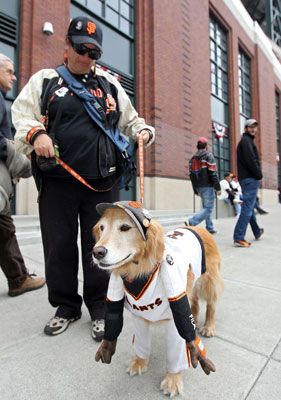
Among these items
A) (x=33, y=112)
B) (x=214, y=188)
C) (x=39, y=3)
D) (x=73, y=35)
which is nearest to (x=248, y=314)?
(x=33, y=112)

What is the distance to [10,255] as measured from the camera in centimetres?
237

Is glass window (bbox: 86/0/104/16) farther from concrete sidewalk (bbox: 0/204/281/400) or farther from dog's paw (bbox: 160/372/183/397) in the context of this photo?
dog's paw (bbox: 160/372/183/397)

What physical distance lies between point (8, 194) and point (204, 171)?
4014 mm

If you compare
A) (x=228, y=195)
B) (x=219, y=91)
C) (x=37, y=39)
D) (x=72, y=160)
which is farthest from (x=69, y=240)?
(x=219, y=91)

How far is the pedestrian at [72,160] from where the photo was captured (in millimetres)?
1683

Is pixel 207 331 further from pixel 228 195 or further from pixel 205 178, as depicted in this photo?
pixel 228 195

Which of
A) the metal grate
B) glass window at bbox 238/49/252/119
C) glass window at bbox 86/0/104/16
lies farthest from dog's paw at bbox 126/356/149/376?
glass window at bbox 238/49/252/119

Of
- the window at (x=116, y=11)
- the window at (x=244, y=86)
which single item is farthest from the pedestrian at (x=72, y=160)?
the window at (x=244, y=86)

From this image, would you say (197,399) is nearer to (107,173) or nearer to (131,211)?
(131,211)

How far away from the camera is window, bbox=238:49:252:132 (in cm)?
1800

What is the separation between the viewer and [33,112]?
176 centimetres

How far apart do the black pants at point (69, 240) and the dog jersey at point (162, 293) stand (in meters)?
0.54

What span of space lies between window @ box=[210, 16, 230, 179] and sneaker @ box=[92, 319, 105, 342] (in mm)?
13896

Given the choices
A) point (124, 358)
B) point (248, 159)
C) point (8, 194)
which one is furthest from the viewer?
point (248, 159)
